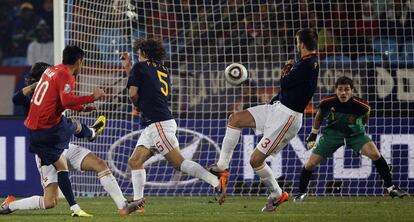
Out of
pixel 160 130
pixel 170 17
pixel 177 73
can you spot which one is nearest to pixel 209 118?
pixel 177 73

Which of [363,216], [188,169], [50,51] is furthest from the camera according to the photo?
[50,51]

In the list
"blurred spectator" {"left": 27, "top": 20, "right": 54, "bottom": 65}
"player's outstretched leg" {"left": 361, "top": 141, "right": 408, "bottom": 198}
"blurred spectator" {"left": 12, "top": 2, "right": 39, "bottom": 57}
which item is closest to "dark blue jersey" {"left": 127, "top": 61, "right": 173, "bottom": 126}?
"player's outstretched leg" {"left": 361, "top": 141, "right": 408, "bottom": 198}

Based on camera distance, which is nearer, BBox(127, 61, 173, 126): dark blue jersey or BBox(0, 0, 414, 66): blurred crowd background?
BBox(127, 61, 173, 126): dark blue jersey

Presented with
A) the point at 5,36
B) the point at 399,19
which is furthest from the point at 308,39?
the point at 5,36

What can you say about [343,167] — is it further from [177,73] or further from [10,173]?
[10,173]

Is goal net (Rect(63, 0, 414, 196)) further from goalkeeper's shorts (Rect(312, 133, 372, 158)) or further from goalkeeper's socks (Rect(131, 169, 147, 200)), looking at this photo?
goalkeeper's socks (Rect(131, 169, 147, 200))

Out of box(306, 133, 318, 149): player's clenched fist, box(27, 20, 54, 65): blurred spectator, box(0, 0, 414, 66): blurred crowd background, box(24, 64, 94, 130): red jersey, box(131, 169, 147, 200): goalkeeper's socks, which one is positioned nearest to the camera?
box(24, 64, 94, 130): red jersey

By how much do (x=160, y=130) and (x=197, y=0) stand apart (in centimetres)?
631

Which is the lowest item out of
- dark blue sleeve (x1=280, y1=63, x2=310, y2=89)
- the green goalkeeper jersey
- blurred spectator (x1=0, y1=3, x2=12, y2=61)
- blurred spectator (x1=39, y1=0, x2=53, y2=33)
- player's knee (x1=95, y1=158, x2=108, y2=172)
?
player's knee (x1=95, y1=158, x2=108, y2=172)

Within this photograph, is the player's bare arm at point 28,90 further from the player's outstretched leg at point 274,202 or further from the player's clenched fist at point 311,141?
the player's clenched fist at point 311,141

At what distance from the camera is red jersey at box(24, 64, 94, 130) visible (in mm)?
10727

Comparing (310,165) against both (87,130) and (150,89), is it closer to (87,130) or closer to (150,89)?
(150,89)

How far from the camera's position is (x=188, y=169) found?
38.8 ft

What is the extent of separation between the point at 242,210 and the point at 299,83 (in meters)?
1.57
